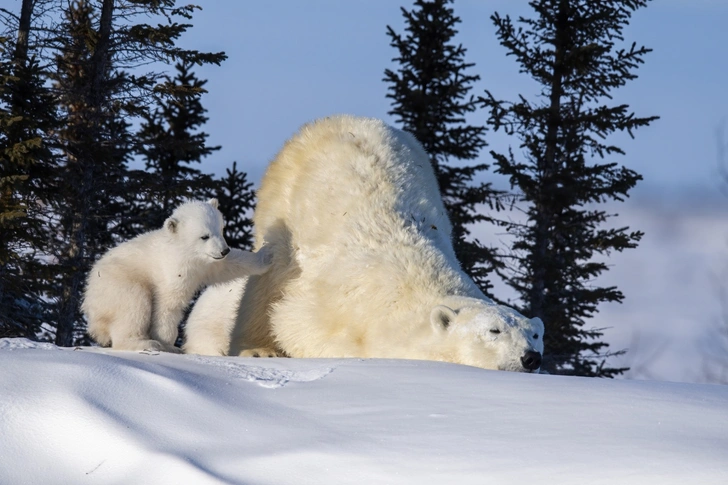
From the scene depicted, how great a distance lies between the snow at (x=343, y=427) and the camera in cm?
315

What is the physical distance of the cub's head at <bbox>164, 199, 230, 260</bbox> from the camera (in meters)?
→ 6.35

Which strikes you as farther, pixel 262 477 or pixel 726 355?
pixel 726 355

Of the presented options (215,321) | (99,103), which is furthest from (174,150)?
(215,321)

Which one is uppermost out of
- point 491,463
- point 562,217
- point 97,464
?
point 562,217

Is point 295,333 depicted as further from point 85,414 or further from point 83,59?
point 83,59

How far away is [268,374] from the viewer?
468 centimetres

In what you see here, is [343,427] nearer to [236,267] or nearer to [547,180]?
[236,267]

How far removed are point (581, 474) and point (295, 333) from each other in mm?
3901

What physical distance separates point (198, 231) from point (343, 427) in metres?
3.05

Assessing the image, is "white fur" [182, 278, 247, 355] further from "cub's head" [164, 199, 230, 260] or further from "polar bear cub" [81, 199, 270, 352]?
"cub's head" [164, 199, 230, 260]

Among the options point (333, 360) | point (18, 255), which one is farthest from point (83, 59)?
point (333, 360)

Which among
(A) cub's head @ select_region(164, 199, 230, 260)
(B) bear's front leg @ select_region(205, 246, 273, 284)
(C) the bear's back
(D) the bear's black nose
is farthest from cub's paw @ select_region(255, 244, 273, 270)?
(D) the bear's black nose

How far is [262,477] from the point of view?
326 cm

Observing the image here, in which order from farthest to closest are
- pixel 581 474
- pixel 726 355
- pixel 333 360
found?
pixel 726 355 < pixel 333 360 < pixel 581 474
